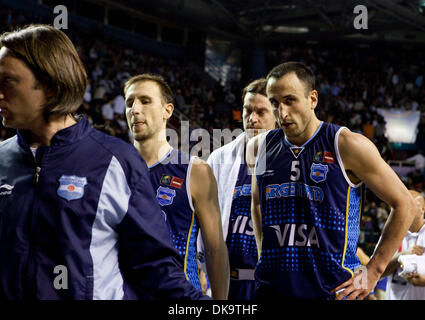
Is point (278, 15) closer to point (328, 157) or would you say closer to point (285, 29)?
point (285, 29)

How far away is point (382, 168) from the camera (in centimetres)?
235

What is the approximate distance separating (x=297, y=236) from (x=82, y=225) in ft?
4.68

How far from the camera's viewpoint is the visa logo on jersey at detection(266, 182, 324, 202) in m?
2.50

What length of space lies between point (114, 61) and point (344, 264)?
13.9 metres

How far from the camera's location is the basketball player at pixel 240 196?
11.1 ft

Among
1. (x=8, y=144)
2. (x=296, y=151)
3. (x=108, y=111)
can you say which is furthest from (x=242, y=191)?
(x=108, y=111)

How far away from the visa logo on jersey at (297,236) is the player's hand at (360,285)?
0.24m

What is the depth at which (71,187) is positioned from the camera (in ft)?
4.56

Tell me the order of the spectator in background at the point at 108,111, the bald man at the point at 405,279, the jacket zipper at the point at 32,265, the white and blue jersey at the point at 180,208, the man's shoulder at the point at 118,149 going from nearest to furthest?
the jacket zipper at the point at 32,265, the man's shoulder at the point at 118,149, the white and blue jersey at the point at 180,208, the bald man at the point at 405,279, the spectator in background at the point at 108,111

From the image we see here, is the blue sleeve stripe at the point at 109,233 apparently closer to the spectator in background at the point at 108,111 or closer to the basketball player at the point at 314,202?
the basketball player at the point at 314,202

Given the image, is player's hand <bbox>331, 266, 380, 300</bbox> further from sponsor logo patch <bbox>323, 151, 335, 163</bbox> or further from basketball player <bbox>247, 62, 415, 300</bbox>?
sponsor logo patch <bbox>323, 151, 335, 163</bbox>

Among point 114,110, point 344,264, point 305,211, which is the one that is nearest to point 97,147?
point 305,211

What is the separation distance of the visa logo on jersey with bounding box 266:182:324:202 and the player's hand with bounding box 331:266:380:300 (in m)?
0.44

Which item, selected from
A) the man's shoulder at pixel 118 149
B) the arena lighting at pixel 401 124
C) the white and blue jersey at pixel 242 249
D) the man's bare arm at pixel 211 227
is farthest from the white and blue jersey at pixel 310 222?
the arena lighting at pixel 401 124
